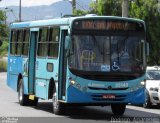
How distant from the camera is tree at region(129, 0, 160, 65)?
3969cm

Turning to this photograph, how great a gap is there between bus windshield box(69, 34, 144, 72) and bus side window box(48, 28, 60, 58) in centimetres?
116

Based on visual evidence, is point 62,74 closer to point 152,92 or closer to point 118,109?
point 118,109

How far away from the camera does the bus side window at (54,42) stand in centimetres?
1821

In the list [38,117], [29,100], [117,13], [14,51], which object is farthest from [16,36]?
[117,13]

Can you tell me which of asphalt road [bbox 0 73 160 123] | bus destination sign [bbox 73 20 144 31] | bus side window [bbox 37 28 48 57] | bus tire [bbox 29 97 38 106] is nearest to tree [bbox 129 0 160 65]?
asphalt road [bbox 0 73 160 123]

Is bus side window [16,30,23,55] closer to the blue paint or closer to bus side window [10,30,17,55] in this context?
the blue paint

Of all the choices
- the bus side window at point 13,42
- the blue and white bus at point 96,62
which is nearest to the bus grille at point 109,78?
the blue and white bus at point 96,62

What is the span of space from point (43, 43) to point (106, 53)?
2.99 metres

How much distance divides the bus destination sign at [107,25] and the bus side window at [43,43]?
7.10 ft

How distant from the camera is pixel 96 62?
17.1 m

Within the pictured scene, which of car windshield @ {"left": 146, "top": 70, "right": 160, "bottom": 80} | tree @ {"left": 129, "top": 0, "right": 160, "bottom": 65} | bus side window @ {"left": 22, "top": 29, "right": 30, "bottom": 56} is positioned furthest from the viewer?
tree @ {"left": 129, "top": 0, "right": 160, "bottom": 65}

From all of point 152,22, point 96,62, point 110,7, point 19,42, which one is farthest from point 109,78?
point 110,7

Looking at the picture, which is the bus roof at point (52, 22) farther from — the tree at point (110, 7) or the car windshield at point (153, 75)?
the tree at point (110, 7)

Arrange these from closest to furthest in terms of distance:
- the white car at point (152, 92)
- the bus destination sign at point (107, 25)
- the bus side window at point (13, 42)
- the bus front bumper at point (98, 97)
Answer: the bus front bumper at point (98, 97) → the bus destination sign at point (107, 25) → the white car at point (152, 92) → the bus side window at point (13, 42)
